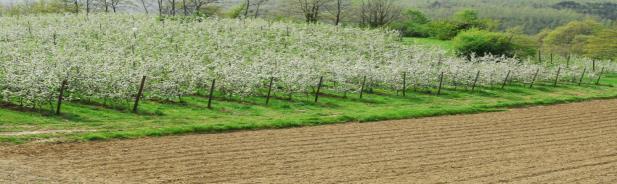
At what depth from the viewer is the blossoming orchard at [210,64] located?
2739 cm

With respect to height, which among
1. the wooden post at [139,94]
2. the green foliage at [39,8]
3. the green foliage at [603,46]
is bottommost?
the wooden post at [139,94]

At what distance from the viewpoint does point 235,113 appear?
2819 cm

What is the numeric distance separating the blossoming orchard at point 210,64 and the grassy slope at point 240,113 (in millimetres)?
855

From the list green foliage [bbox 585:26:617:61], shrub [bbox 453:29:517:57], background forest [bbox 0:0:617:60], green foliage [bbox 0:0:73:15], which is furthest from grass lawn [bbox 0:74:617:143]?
green foliage [bbox 0:0:73:15]

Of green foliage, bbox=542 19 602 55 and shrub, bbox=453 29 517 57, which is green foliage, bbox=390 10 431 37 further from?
green foliage, bbox=542 19 602 55

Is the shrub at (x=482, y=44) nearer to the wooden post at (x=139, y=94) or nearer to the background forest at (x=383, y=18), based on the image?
the background forest at (x=383, y=18)

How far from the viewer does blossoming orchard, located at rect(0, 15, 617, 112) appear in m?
27.4

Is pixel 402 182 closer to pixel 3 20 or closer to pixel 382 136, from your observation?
pixel 382 136

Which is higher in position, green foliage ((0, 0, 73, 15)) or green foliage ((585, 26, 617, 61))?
green foliage ((0, 0, 73, 15))

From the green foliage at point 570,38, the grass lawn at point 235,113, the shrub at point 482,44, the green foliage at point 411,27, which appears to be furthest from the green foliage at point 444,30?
the grass lawn at point 235,113

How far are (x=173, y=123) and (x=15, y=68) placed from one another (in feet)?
26.0

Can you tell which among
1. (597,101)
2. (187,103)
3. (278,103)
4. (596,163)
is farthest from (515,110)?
(187,103)

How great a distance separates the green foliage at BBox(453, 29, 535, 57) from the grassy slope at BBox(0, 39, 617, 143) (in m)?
22.9

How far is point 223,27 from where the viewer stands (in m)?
55.3
